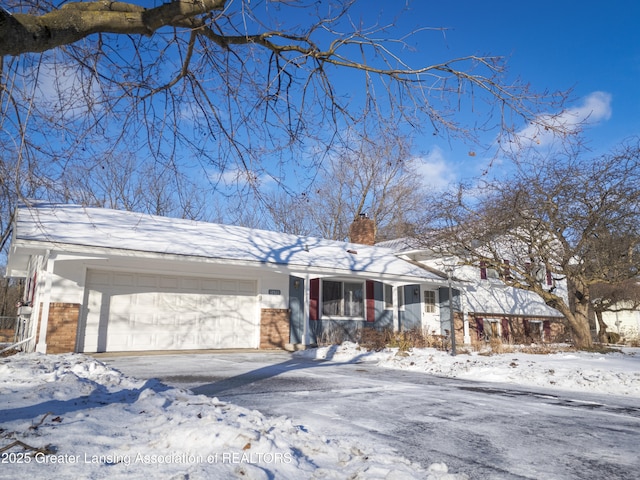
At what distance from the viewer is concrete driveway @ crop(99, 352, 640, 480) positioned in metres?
3.56

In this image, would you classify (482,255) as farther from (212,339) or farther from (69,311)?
(69,311)

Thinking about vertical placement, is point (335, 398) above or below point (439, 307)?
below

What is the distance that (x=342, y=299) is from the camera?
1711 centimetres

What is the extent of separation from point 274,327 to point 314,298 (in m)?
1.90

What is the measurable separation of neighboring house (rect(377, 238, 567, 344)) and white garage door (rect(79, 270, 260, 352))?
24.9 feet

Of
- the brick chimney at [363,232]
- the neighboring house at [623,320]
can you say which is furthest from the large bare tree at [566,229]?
the neighboring house at [623,320]

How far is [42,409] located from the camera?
13.2 feet

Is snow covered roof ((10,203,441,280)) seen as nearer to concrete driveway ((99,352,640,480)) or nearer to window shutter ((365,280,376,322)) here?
window shutter ((365,280,376,322))

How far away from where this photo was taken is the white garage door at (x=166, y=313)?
12695mm

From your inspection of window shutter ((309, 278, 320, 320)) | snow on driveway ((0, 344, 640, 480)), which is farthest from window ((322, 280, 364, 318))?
snow on driveway ((0, 344, 640, 480))

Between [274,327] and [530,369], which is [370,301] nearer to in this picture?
[274,327]

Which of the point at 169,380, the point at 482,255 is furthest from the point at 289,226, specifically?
the point at 169,380

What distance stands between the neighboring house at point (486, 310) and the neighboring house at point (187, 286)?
0.84m

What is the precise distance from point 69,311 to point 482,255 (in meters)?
12.9
